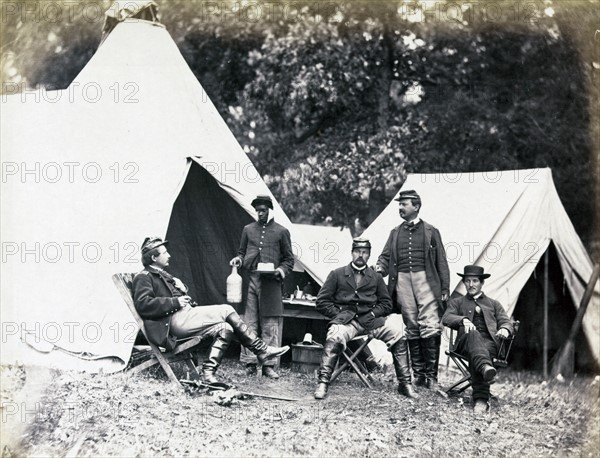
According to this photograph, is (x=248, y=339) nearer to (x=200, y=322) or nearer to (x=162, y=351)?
(x=200, y=322)

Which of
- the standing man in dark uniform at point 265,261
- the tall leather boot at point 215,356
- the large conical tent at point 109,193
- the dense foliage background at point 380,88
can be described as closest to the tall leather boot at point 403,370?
the standing man in dark uniform at point 265,261

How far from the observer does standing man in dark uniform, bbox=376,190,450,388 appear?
286 inches

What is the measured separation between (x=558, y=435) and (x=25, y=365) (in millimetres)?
4830

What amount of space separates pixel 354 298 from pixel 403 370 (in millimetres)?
791

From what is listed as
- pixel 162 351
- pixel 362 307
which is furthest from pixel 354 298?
pixel 162 351

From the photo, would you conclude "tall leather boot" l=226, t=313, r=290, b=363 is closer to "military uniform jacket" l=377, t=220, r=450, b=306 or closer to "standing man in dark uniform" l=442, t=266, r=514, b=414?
"military uniform jacket" l=377, t=220, r=450, b=306

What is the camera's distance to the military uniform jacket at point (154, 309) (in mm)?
6340

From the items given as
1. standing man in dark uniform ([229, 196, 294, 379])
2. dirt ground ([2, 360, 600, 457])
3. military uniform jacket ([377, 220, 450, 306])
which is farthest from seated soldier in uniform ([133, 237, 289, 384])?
military uniform jacket ([377, 220, 450, 306])

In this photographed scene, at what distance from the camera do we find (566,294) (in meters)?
9.17

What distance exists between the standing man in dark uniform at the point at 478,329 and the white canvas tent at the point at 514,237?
1.64 m

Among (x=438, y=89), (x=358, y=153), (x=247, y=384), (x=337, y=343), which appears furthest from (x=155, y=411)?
(x=438, y=89)

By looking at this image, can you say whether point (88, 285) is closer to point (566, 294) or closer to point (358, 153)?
point (566, 294)

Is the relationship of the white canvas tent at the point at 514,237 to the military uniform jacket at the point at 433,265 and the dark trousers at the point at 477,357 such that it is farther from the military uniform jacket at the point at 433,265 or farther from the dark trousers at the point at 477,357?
the dark trousers at the point at 477,357

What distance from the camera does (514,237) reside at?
8.92m
